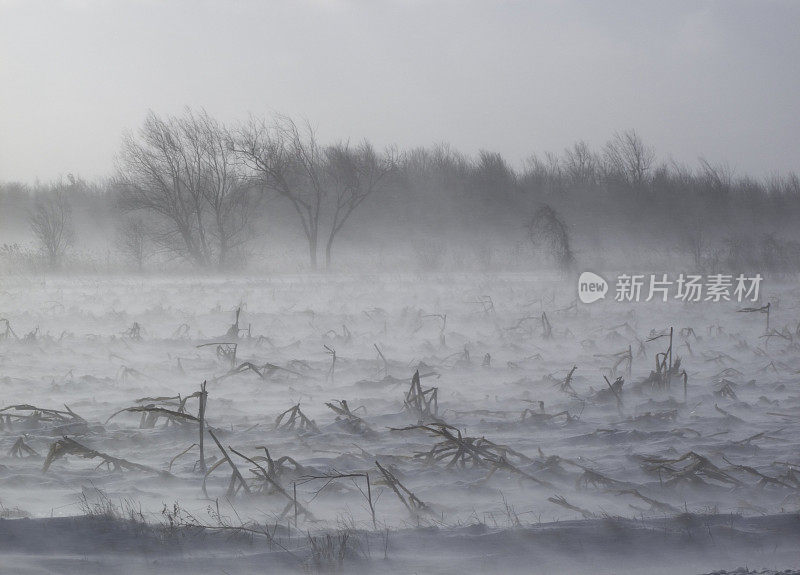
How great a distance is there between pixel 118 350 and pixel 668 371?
452 centimetres

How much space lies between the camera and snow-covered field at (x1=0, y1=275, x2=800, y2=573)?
2330 mm

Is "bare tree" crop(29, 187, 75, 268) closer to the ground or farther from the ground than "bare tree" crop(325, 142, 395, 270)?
closer to the ground

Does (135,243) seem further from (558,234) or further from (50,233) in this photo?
(558,234)

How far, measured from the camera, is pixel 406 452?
11.7 feet

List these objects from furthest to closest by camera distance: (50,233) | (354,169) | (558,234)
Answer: (354,169) → (50,233) → (558,234)

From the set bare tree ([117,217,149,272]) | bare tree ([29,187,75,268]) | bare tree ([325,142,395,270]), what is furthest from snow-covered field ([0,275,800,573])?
bare tree ([325,142,395,270])

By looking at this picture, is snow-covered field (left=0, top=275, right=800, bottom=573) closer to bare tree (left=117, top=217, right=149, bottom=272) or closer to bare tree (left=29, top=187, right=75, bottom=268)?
bare tree (left=29, top=187, right=75, bottom=268)

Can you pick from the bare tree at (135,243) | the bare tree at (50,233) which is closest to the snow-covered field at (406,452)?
the bare tree at (50,233)

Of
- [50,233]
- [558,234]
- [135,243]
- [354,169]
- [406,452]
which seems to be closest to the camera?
[406,452]

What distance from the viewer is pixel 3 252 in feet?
60.7

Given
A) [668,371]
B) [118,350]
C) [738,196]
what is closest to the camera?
[668,371]

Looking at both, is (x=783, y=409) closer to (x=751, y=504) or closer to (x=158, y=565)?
(x=751, y=504)

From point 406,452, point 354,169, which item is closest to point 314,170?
point 354,169

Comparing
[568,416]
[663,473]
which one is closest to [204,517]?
[663,473]
